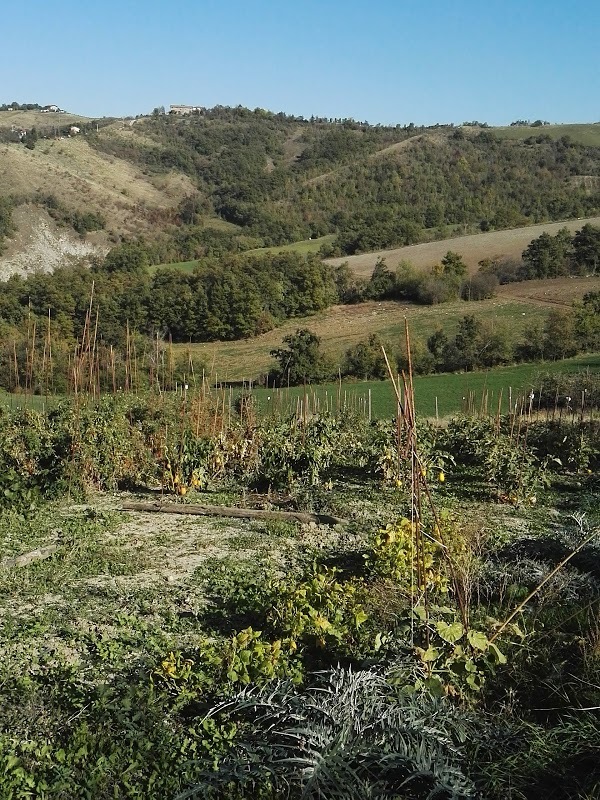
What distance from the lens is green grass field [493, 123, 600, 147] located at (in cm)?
9362

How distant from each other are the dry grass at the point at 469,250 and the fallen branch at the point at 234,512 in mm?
44876

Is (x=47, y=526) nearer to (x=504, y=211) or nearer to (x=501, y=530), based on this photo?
(x=501, y=530)

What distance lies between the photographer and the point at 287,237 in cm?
7469

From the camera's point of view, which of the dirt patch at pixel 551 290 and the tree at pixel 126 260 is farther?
the tree at pixel 126 260

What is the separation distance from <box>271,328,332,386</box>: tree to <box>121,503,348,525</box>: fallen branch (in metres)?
→ 22.9

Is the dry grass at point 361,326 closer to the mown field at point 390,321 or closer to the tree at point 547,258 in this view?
the mown field at point 390,321

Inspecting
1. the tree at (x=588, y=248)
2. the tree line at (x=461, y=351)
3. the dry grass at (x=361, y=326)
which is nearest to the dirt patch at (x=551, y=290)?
the dry grass at (x=361, y=326)

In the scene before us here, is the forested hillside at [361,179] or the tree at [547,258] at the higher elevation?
the forested hillside at [361,179]

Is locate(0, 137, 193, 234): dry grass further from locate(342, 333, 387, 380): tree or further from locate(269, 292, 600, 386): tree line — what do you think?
locate(342, 333, 387, 380): tree

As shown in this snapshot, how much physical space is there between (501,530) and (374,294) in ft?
140

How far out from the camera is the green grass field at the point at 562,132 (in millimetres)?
93625

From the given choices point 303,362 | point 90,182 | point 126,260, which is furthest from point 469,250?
point 90,182

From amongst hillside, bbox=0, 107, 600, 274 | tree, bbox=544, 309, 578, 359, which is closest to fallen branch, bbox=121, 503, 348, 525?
tree, bbox=544, 309, 578, 359

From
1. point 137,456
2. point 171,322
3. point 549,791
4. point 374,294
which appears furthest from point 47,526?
point 374,294
